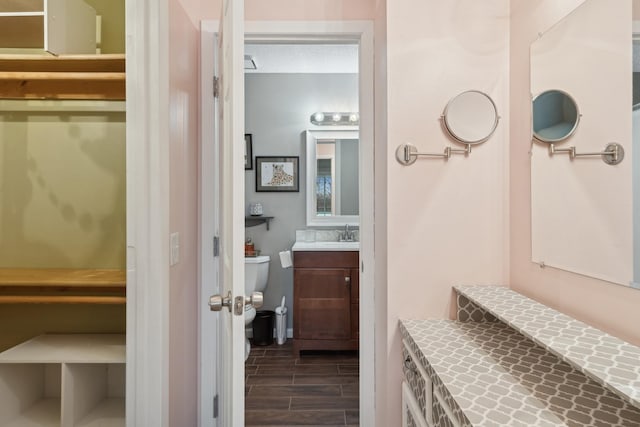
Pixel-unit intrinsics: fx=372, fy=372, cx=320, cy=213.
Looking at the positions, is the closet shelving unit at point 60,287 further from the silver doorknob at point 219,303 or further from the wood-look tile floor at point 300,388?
the wood-look tile floor at point 300,388

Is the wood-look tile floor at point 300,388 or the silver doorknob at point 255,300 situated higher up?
the silver doorknob at point 255,300

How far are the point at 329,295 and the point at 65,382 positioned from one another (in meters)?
1.79

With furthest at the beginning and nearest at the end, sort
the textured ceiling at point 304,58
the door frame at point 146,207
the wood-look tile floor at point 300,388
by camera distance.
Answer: the textured ceiling at point 304,58 → the wood-look tile floor at point 300,388 → the door frame at point 146,207

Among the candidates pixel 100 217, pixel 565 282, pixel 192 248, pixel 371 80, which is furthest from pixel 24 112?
pixel 565 282

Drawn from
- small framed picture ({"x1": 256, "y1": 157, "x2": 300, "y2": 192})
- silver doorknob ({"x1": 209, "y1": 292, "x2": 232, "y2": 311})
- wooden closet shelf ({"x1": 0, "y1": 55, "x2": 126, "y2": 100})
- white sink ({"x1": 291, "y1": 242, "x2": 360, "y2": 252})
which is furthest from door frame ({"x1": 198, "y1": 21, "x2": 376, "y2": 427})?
small framed picture ({"x1": 256, "y1": 157, "x2": 300, "y2": 192})

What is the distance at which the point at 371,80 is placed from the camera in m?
1.80

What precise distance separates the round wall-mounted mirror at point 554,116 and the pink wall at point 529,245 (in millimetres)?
68

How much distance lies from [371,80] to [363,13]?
1.09ft

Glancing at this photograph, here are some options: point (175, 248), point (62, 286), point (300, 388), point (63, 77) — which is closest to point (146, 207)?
point (175, 248)

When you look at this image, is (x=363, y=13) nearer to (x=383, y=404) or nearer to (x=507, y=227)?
(x=507, y=227)

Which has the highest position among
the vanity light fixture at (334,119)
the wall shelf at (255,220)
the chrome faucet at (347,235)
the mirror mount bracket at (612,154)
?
the vanity light fixture at (334,119)

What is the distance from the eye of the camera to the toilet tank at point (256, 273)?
3.06 meters

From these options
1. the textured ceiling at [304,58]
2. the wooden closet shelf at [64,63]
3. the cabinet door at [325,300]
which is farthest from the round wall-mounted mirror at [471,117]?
the cabinet door at [325,300]

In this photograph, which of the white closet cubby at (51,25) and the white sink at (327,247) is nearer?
the white closet cubby at (51,25)
